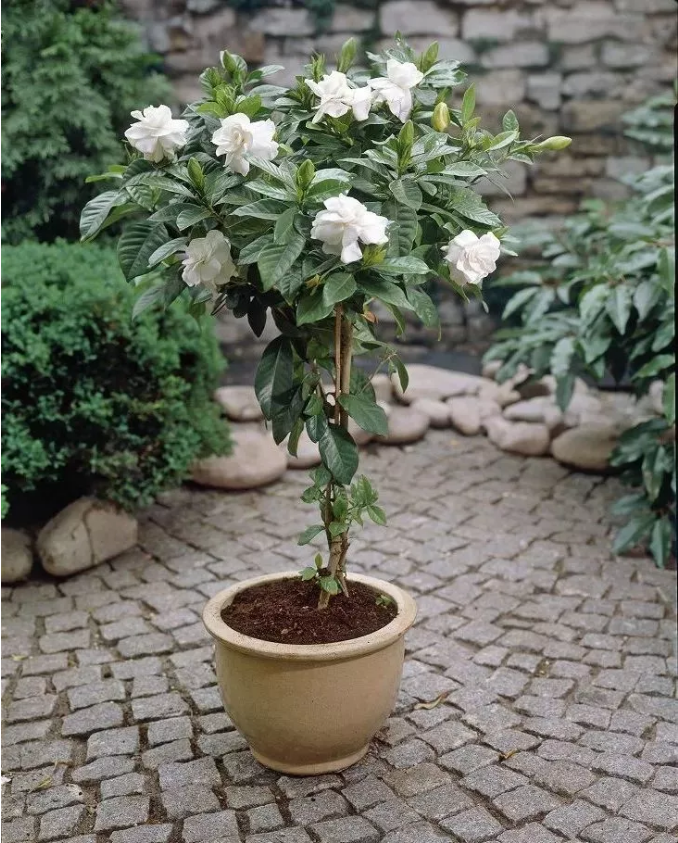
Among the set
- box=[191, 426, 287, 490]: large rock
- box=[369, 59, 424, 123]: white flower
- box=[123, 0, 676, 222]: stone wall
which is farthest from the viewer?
box=[123, 0, 676, 222]: stone wall

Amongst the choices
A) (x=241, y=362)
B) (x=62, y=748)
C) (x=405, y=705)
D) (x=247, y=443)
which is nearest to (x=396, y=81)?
(x=405, y=705)

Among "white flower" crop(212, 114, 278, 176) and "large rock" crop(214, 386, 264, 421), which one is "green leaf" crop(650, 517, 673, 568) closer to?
"large rock" crop(214, 386, 264, 421)

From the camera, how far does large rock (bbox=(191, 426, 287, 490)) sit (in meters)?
4.82

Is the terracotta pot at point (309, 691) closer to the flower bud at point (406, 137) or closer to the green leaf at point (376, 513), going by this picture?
the green leaf at point (376, 513)

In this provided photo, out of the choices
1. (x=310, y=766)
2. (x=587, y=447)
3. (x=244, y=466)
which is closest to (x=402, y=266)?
(x=310, y=766)

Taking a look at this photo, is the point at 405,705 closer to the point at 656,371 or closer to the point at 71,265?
the point at 656,371

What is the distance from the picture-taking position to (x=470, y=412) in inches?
228

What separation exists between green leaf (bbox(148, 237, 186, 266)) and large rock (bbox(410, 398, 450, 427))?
3548 mm

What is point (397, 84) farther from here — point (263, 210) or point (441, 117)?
point (263, 210)

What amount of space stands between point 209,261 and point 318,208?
0.28 metres

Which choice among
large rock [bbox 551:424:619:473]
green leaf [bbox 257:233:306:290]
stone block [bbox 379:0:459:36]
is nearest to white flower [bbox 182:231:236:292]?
green leaf [bbox 257:233:306:290]

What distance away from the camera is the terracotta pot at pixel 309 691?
2.46 meters

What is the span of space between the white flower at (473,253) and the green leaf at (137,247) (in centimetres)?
69

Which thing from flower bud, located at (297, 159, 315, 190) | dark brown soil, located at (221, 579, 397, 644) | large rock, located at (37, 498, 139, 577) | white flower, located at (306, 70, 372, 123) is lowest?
large rock, located at (37, 498, 139, 577)
